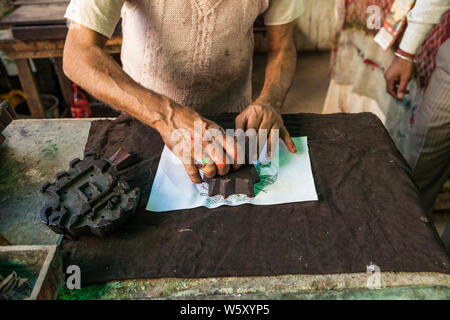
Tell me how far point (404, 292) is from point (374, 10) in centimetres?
211

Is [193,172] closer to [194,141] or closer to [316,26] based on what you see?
[194,141]

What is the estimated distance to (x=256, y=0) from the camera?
57.7 inches

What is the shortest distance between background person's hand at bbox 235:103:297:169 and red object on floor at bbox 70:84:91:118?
7.27 feet

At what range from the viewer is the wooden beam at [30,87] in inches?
111

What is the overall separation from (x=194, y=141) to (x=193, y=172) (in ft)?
0.35

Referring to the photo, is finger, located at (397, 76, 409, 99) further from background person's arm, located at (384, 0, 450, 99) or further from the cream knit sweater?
the cream knit sweater

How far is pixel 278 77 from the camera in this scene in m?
1.62

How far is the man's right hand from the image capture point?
1.16 metres

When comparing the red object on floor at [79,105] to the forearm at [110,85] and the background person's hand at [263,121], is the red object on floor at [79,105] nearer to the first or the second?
the forearm at [110,85]

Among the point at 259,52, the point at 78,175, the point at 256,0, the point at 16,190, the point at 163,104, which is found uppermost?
the point at 256,0

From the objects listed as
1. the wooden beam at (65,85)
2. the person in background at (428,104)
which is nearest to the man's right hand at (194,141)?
the person in background at (428,104)
